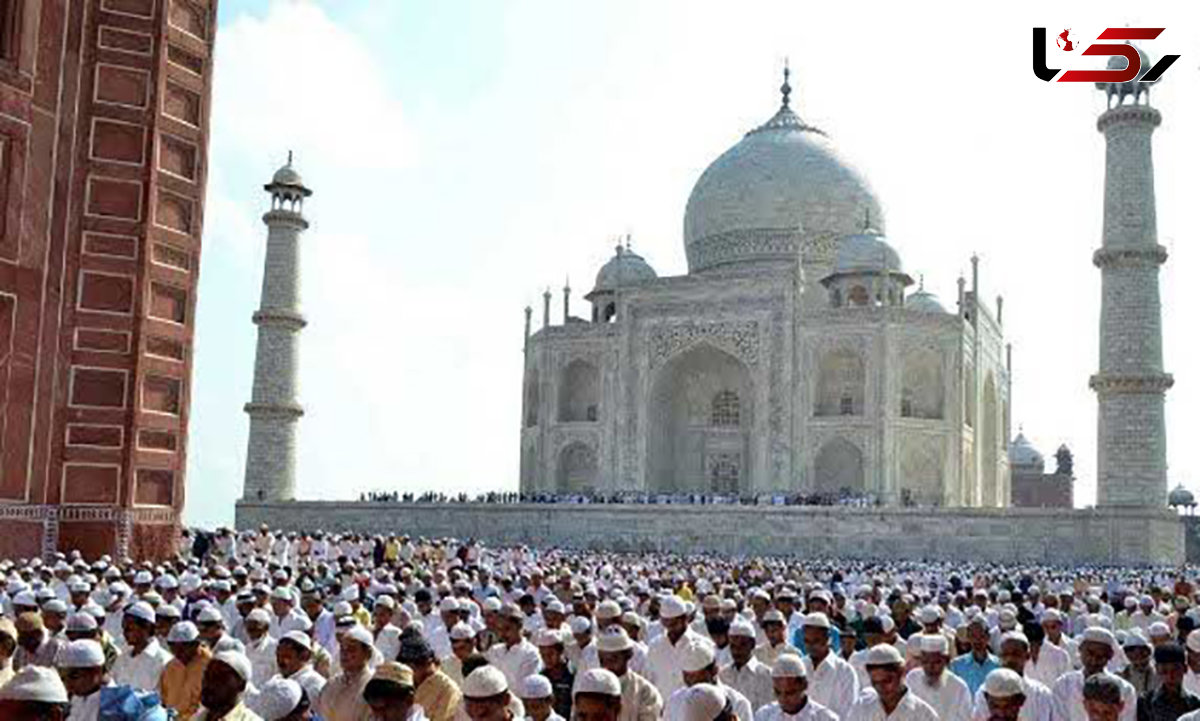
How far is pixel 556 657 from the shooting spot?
6.24 metres

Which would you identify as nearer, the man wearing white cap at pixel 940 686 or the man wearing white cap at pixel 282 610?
the man wearing white cap at pixel 940 686

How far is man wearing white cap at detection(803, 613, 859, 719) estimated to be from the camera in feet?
19.7

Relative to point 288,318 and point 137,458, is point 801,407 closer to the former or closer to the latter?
point 288,318

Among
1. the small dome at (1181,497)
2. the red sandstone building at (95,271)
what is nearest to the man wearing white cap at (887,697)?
the red sandstone building at (95,271)

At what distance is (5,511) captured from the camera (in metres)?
14.5

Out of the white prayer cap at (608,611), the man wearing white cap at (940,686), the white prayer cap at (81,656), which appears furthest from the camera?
the white prayer cap at (608,611)

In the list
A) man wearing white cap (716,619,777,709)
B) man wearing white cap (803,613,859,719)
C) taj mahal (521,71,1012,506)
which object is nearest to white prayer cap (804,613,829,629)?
man wearing white cap (803,613,859,719)

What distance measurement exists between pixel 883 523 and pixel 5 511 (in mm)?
16938

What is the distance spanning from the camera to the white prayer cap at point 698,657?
5.46 metres

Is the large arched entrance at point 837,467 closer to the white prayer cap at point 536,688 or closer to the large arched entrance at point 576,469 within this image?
the large arched entrance at point 576,469

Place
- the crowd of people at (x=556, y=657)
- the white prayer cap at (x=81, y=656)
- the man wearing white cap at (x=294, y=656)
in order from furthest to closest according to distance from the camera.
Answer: the man wearing white cap at (x=294, y=656) → the white prayer cap at (x=81, y=656) → the crowd of people at (x=556, y=657)

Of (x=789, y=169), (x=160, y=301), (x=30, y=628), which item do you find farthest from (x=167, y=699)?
(x=789, y=169)

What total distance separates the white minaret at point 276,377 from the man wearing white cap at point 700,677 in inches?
1148

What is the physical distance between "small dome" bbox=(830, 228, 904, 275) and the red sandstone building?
70.9ft
